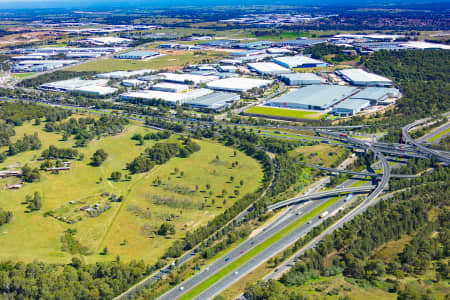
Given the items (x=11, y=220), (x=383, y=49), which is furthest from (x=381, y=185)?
(x=383, y=49)

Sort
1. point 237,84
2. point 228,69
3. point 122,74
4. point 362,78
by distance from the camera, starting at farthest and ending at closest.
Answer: point 228,69 → point 122,74 → point 362,78 → point 237,84

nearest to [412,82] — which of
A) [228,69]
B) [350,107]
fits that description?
[350,107]

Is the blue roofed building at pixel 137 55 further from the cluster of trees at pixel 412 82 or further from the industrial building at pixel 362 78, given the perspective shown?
the cluster of trees at pixel 412 82

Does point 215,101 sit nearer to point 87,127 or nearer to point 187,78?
point 187,78

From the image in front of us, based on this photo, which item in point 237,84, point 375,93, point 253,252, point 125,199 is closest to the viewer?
point 253,252

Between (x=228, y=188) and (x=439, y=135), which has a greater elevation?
(x=439, y=135)

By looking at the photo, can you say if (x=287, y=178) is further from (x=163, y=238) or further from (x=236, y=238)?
(x=163, y=238)

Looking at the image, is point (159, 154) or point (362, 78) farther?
point (362, 78)
